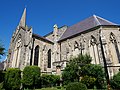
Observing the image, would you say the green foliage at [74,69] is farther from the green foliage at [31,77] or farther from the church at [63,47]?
the green foliage at [31,77]

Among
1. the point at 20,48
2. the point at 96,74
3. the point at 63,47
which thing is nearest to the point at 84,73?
the point at 96,74

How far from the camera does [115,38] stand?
1961cm

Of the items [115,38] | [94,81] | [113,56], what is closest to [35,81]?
[94,81]

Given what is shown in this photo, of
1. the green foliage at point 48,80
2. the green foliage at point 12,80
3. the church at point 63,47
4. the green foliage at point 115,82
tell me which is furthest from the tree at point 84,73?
the green foliage at point 12,80

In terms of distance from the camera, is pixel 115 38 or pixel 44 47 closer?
pixel 115 38

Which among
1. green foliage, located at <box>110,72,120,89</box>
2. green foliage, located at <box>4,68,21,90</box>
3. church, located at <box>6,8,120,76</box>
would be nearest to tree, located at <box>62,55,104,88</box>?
green foliage, located at <box>110,72,120,89</box>

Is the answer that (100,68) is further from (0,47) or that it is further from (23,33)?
(23,33)

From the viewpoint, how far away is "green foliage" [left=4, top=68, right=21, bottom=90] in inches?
595

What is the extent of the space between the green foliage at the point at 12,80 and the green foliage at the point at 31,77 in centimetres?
145

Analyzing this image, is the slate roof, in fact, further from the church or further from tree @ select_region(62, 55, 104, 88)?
tree @ select_region(62, 55, 104, 88)

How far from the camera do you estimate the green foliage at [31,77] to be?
55.6 feet

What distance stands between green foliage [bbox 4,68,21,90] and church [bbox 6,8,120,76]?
4.89 m

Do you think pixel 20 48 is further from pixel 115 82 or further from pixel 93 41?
pixel 115 82

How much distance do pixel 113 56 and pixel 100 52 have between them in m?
2.03
